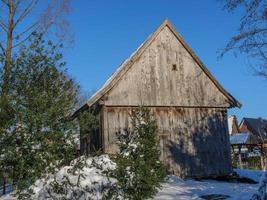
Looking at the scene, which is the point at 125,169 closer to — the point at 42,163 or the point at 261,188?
the point at 42,163

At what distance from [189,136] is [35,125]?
11363 millimetres

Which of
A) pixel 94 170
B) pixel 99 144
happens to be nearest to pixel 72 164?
pixel 94 170

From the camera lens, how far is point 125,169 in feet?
36.8

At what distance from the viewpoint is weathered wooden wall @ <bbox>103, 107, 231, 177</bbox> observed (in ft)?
62.6

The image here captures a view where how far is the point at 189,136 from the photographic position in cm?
2023

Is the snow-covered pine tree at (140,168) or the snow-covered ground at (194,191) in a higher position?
the snow-covered pine tree at (140,168)

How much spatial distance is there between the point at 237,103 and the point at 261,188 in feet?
43.1

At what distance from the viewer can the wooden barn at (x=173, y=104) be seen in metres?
19.1

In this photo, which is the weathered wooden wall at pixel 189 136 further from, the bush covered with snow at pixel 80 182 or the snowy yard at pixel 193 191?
the bush covered with snow at pixel 80 182

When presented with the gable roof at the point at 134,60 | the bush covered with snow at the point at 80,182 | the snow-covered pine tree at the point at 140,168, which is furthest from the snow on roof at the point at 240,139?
the bush covered with snow at the point at 80,182

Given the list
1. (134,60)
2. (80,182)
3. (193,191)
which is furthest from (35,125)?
(134,60)

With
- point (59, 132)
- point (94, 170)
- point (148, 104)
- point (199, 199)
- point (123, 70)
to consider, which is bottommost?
point (199, 199)

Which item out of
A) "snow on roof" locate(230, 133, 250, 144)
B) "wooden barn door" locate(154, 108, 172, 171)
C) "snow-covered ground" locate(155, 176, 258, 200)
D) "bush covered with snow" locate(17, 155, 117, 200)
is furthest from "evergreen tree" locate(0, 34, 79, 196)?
"snow on roof" locate(230, 133, 250, 144)

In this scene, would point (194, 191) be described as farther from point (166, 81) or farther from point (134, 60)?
point (134, 60)
